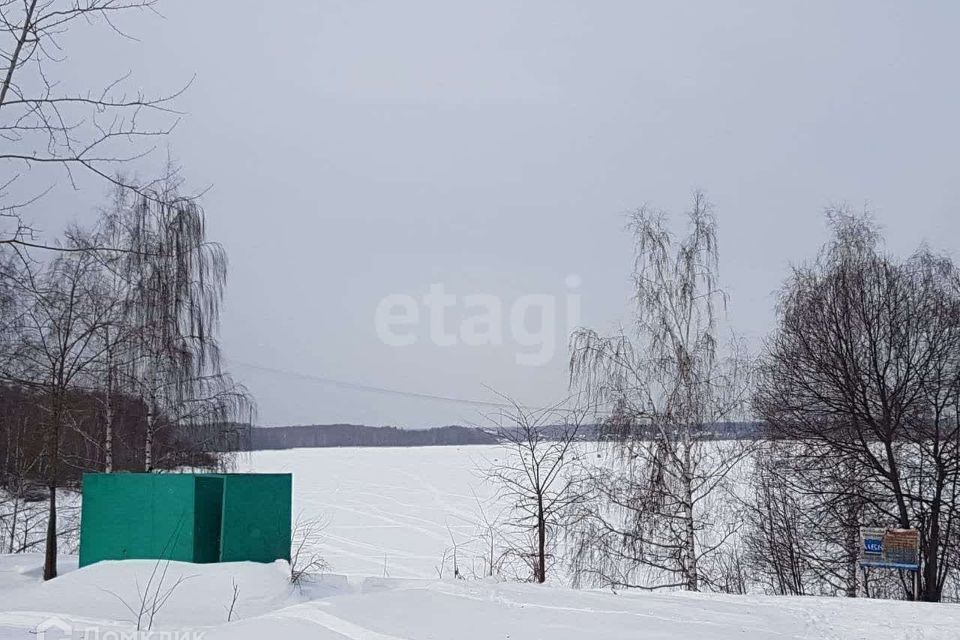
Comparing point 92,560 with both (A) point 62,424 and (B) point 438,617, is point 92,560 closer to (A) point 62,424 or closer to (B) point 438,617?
(A) point 62,424

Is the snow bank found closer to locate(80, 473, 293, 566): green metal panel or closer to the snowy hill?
the snowy hill

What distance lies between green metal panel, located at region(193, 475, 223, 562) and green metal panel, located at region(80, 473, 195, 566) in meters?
0.09

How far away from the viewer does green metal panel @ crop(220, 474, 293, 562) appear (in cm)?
1105

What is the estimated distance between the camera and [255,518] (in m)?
11.4

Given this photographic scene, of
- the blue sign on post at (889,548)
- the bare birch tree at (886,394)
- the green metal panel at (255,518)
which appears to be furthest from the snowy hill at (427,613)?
the bare birch tree at (886,394)

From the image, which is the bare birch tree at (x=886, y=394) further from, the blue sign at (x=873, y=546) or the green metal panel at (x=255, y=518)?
the green metal panel at (x=255, y=518)

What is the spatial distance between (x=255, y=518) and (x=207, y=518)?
2.17ft

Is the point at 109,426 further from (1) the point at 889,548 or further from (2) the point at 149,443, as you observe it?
(1) the point at 889,548

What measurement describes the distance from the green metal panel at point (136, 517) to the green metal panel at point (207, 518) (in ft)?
0.31

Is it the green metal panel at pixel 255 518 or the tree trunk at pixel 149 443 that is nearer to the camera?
the green metal panel at pixel 255 518

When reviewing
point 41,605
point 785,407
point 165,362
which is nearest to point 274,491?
point 41,605

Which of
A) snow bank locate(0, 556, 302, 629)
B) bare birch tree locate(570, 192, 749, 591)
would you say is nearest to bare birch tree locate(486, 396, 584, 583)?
bare birch tree locate(570, 192, 749, 591)

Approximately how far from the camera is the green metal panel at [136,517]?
35.6ft

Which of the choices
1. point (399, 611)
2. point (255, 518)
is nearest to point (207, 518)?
point (255, 518)
